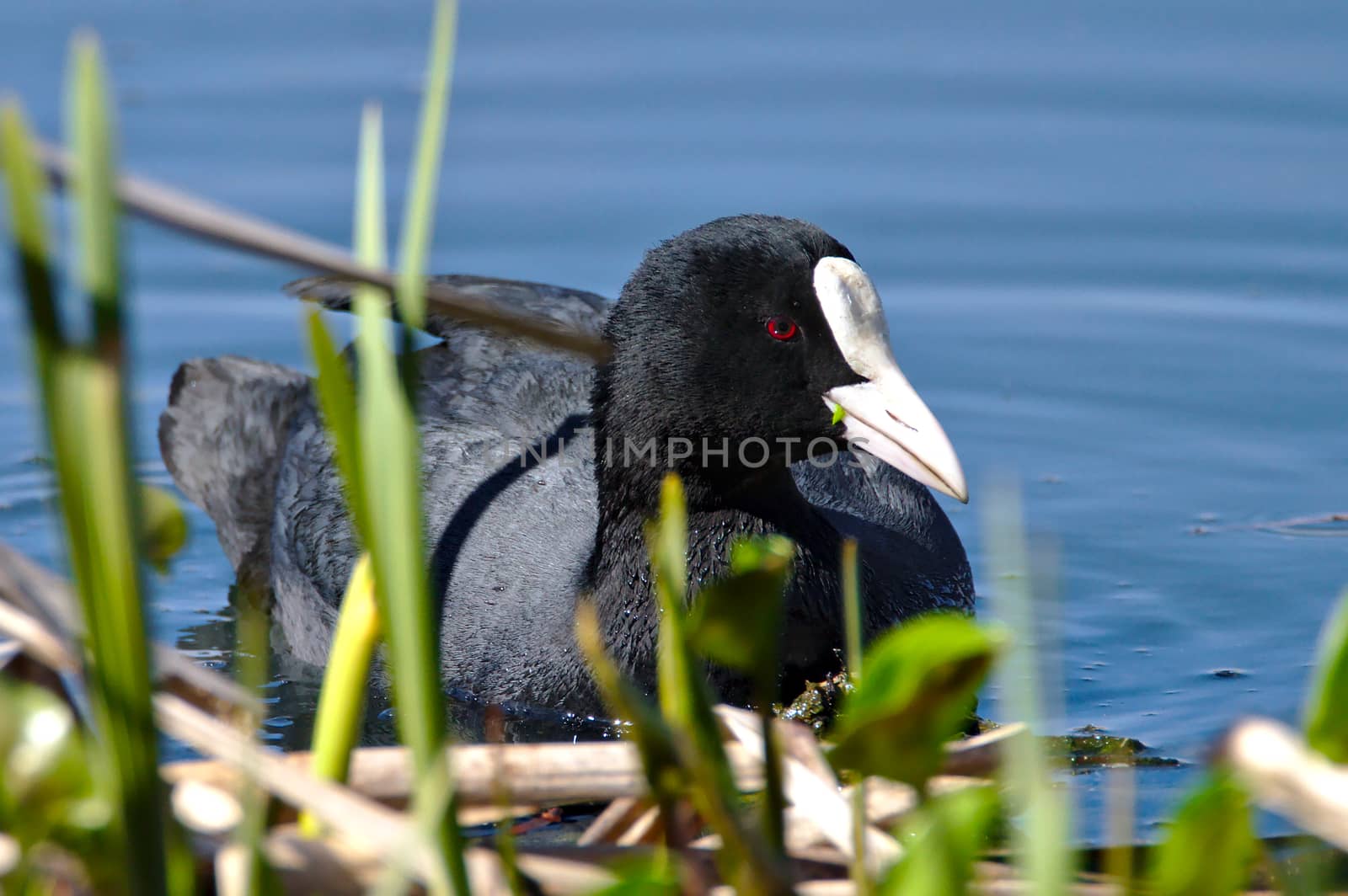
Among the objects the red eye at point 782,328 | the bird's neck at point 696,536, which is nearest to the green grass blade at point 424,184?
the red eye at point 782,328

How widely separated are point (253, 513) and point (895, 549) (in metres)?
1.78

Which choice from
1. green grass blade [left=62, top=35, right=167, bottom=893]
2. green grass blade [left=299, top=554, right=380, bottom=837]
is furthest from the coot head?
green grass blade [left=62, top=35, right=167, bottom=893]

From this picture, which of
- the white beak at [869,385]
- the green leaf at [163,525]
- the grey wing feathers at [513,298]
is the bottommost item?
the green leaf at [163,525]

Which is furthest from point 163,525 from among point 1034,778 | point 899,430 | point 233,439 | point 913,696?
point 233,439

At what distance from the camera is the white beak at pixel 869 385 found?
323 cm

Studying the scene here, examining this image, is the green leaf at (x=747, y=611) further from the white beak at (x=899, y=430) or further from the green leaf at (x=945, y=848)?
the white beak at (x=899, y=430)

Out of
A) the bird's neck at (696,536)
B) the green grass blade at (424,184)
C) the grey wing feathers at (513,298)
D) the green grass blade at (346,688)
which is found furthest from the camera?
the grey wing feathers at (513,298)

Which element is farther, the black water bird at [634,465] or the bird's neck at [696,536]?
the bird's neck at [696,536]

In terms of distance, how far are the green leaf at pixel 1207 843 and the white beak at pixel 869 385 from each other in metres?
1.82

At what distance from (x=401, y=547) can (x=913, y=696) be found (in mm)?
424

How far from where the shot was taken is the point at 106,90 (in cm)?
108

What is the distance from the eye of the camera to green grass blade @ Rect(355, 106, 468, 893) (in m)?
1.24

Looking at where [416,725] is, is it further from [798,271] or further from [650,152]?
[650,152]

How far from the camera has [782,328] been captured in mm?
3328
